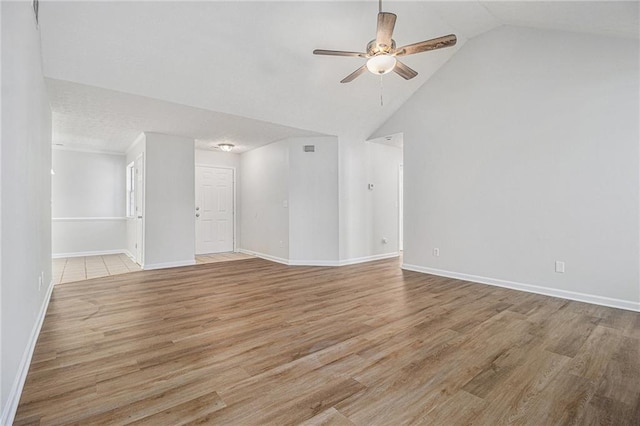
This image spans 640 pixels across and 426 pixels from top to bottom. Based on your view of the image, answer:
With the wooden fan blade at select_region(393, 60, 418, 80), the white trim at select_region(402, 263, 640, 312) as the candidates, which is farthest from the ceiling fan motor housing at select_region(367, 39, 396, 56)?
the white trim at select_region(402, 263, 640, 312)

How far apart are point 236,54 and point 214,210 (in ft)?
14.7

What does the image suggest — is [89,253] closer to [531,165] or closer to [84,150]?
[84,150]

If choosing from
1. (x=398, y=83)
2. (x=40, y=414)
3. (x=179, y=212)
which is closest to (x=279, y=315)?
(x=40, y=414)

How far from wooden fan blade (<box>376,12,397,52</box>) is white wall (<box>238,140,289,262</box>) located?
3324 mm

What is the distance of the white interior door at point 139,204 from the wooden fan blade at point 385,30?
15.8 ft

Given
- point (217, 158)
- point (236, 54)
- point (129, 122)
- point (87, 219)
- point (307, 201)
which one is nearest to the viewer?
point (236, 54)

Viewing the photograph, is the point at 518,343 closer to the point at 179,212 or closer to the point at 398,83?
the point at 398,83

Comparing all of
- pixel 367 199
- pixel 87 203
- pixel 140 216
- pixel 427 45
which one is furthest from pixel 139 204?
pixel 427 45

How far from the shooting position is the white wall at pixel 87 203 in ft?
22.0

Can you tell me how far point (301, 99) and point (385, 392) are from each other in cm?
415

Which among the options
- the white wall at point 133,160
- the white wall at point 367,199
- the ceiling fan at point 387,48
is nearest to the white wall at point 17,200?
the ceiling fan at point 387,48

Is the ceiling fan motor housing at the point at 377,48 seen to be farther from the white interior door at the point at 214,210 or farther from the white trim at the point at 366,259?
the white interior door at the point at 214,210

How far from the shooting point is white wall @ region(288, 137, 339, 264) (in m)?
5.83

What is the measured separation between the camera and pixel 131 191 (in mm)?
6941
